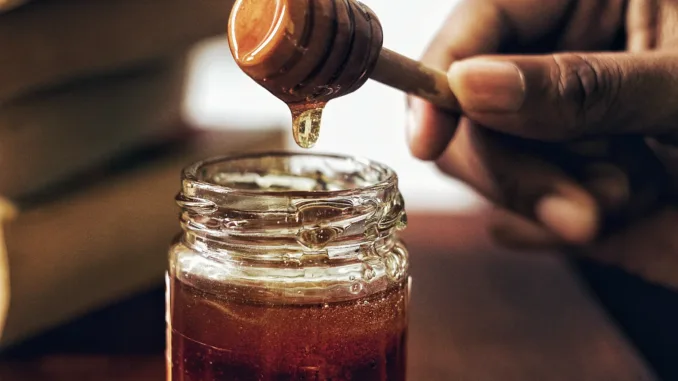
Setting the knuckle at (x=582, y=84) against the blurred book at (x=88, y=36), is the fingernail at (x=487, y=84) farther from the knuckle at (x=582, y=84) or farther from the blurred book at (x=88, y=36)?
the blurred book at (x=88, y=36)

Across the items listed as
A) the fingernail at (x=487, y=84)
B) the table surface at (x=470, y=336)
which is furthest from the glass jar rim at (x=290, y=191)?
the table surface at (x=470, y=336)

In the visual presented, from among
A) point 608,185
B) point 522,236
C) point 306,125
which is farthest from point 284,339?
point 522,236

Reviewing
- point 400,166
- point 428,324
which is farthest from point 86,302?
point 400,166

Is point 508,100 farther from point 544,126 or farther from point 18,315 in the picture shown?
point 18,315

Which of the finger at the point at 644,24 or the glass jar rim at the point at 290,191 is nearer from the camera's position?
the glass jar rim at the point at 290,191

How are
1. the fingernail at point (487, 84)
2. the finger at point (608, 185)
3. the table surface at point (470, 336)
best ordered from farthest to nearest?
the finger at point (608, 185)
the table surface at point (470, 336)
the fingernail at point (487, 84)

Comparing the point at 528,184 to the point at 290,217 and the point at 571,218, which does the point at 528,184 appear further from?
the point at 290,217

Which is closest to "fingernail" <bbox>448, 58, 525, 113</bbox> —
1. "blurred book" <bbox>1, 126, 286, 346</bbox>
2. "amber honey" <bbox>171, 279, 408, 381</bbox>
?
"amber honey" <bbox>171, 279, 408, 381</bbox>

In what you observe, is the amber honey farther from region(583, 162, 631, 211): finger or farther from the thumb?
region(583, 162, 631, 211): finger
